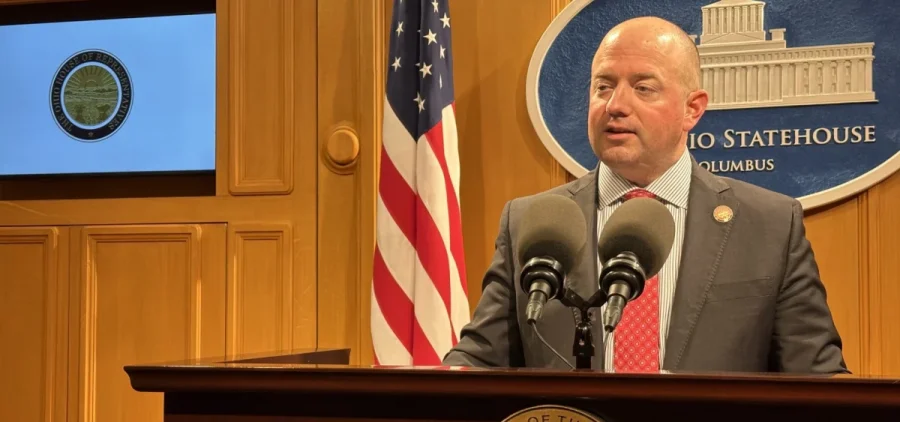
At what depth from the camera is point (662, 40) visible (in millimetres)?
2697

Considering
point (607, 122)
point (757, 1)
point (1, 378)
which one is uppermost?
point (757, 1)

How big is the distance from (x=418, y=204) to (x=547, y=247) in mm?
2291

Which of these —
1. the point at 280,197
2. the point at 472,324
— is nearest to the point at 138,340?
the point at 280,197

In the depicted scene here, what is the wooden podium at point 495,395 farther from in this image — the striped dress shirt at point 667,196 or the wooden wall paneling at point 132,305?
the wooden wall paneling at point 132,305

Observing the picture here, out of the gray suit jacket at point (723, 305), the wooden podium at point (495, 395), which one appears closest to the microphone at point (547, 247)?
the wooden podium at point (495, 395)

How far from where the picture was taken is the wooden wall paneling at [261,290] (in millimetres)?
4473

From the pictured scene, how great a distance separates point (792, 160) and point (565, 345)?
185 centimetres

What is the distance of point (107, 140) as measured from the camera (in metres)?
4.95

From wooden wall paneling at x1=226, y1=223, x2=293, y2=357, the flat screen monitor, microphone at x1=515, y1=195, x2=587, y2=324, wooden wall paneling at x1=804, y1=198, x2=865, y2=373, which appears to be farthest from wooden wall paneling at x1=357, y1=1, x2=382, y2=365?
microphone at x1=515, y1=195, x2=587, y2=324

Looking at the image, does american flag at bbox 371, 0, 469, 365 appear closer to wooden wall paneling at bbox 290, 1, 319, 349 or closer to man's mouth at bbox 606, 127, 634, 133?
wooden wall paneling at bbox 290, 1, 319, 349

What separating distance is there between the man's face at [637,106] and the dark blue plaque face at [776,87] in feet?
4.50

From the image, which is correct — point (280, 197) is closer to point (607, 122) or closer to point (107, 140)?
point (107, 140)

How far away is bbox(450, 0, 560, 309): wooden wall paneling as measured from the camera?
427 cm

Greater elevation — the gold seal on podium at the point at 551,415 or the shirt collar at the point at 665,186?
the shirt collar at the point at 665,186
